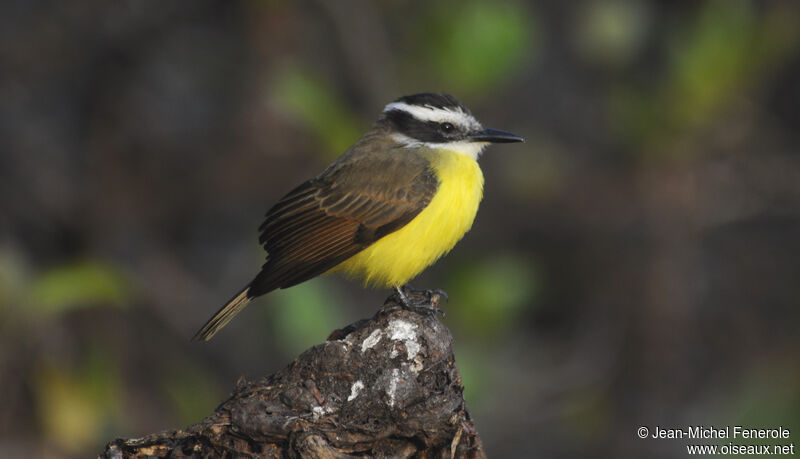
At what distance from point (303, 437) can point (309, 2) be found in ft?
19.4

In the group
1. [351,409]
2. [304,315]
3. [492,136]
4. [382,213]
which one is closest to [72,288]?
[304,315]

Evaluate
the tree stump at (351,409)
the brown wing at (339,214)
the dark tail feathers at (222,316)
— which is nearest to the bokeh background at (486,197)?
the brown wing at (339,214)

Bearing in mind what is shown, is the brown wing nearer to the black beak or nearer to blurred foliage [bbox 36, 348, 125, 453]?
the black beak

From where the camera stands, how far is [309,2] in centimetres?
860

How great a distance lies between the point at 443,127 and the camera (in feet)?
17.7

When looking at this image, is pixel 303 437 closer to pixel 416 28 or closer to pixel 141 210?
pixel 416 28

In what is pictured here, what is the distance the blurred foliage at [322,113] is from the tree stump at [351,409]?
245 cm

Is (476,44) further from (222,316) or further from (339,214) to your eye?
(222,316)

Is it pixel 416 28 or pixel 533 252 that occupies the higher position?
pixel 416 28

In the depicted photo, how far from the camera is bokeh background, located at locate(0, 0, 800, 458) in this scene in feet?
21.9

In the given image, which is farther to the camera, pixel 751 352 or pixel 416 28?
pixel 751 352

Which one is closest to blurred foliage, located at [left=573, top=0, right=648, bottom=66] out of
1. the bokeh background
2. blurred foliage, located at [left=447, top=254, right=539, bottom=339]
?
the bokeh background

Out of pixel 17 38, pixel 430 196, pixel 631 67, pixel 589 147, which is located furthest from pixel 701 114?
pixel 17 38

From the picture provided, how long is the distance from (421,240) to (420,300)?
30 centimetres
